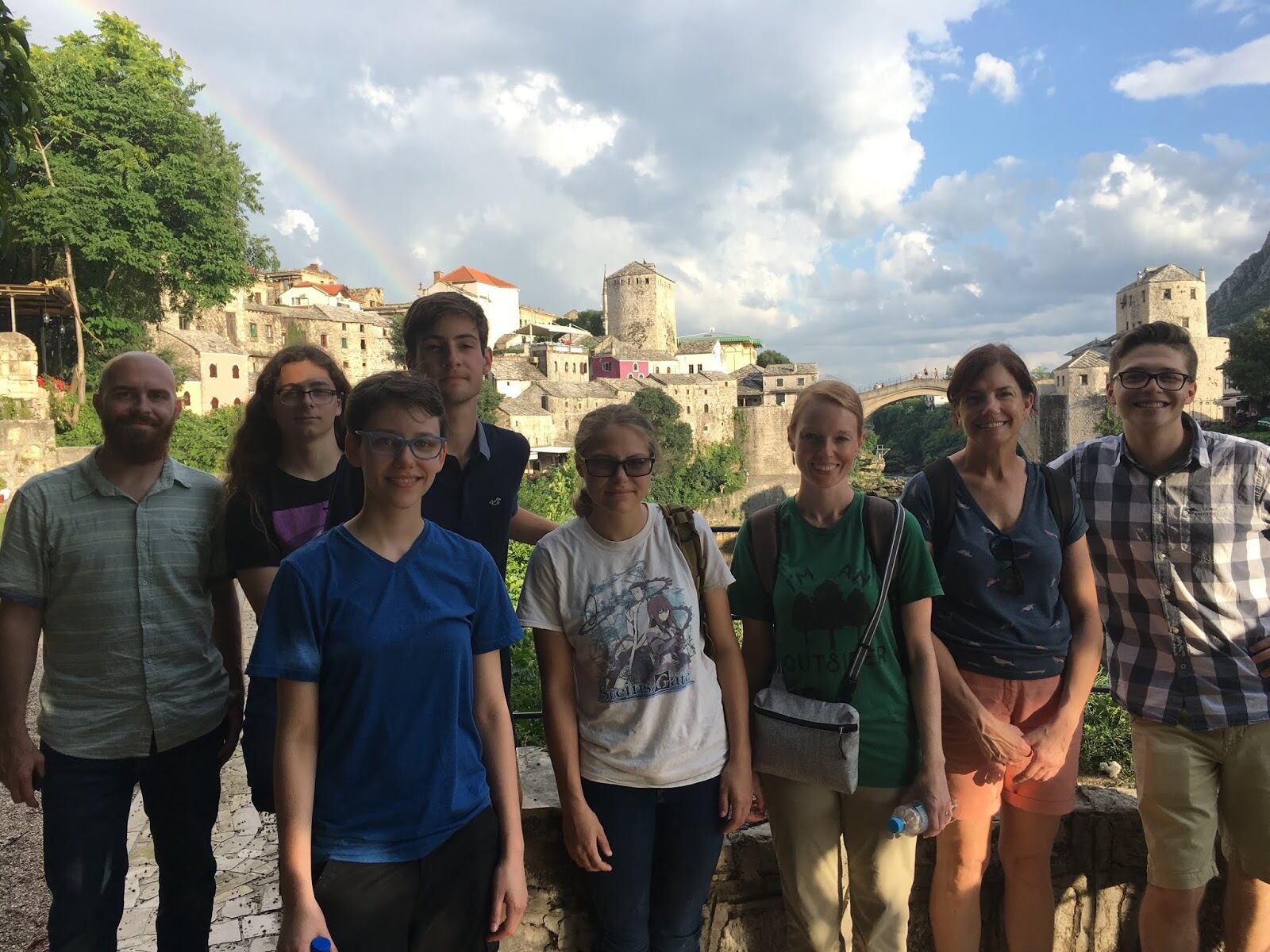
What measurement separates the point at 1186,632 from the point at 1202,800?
478 mm

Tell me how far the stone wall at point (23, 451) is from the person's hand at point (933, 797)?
56.6 feet

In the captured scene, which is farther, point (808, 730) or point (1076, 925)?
point (1076, 925)

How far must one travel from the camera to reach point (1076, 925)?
267cm

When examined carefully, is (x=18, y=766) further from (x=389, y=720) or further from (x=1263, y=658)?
(x=1263, y=658)

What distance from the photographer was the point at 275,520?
242cm

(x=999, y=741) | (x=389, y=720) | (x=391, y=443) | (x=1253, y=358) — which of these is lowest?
(x=999, y=741)

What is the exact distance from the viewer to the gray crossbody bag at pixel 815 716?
2.12 m

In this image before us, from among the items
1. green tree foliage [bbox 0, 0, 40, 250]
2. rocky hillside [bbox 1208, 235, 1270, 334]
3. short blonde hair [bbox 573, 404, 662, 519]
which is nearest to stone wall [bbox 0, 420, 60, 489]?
green tree foliage [bbox 0, 0, 40, 250]

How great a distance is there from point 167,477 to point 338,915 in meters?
1.37

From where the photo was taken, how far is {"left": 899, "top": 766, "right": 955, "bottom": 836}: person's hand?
216cm

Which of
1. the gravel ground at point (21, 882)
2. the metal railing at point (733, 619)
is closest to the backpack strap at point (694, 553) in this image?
the metal railing at point (733, 619)

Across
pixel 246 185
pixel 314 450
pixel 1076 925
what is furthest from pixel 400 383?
pixel 246 185

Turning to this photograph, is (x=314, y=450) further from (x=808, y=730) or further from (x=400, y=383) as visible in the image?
(x=808, y=730)

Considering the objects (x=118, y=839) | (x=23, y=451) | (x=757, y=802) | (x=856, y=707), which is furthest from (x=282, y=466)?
(x=23, y=451)
